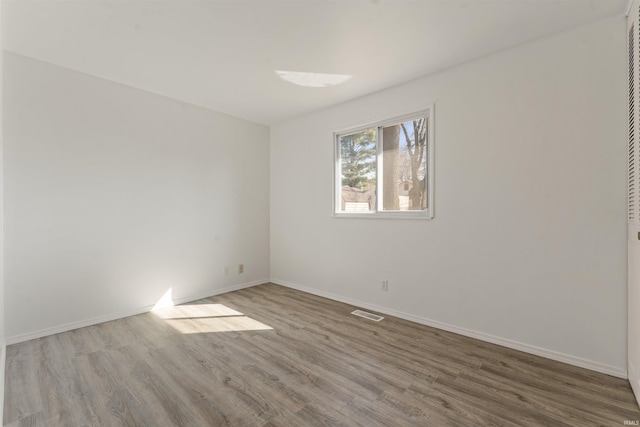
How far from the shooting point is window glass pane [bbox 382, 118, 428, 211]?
3174 millimetres

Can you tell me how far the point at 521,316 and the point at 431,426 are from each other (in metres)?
1.44

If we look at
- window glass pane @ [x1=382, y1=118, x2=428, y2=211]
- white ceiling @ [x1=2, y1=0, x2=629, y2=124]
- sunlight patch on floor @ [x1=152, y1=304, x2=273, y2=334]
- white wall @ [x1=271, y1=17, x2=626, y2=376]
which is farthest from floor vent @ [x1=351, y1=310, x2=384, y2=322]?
white ceiling @ [x1=2, y1=0, x2=629, y2=124]

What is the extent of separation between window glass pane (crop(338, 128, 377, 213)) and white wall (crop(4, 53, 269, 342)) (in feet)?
5.41

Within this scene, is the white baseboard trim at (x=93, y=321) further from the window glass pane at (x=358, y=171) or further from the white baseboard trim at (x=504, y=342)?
the window glass pane at (x=358, y=171)

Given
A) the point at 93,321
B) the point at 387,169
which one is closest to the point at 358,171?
the point at 387,169

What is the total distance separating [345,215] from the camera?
12.5ft

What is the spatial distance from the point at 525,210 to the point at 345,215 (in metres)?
1.96

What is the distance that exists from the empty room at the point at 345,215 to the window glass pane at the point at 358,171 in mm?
30

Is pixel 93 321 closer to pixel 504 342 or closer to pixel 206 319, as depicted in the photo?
pixel 206 319

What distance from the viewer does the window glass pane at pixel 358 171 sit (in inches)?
143

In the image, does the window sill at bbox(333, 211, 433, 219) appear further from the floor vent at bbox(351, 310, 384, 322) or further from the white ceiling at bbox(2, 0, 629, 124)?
the white ceiling at bbox(2, 0, 629, 124)

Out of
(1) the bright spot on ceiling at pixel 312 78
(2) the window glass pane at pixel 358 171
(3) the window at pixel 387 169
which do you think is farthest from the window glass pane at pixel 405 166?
(1) the bright spot on ceiling at pixel 312 78

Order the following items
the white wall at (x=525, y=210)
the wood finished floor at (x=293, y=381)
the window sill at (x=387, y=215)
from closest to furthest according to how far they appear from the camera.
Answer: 1. the wood finished floor at (x=293, y=381)
2. the white wall at (x=525, y=210)
3. the window sill at (x=387, y=215)

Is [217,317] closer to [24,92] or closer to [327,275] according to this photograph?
[327,275]
